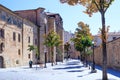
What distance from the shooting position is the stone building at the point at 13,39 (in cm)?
3944

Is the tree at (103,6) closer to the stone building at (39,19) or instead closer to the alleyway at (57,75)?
the alleyway at (57,75)

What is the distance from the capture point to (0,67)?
38656mm

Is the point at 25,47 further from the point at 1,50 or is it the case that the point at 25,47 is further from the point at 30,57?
the point at 1,50

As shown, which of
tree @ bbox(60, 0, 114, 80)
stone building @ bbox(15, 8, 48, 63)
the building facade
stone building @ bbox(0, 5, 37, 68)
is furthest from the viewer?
stone building @ bbox(15, 8, 48, 63)

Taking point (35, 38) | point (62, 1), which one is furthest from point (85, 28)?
point (62, 1)

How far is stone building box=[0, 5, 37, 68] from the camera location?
39438mm

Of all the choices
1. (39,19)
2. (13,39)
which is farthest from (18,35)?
(39,19)

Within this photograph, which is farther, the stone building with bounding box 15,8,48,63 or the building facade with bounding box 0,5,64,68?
the stone building with bounding box 15,8,48,63

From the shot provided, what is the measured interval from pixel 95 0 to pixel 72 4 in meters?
1.64

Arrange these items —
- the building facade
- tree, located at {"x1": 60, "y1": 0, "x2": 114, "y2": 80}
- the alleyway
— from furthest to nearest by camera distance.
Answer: the building facade
the alleyway
tree, located at {"x1": 60, "y1": 0, "x2": 114, "y2": 80}

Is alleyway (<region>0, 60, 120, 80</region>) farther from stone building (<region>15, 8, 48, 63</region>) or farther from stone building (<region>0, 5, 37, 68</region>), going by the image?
stone building (<region>15, 8, 48, 63</region>)

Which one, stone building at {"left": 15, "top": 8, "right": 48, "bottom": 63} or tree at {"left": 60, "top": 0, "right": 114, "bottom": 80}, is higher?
stone building at {"left": 15, "top": 8, "right": 48, "bottom": 63}

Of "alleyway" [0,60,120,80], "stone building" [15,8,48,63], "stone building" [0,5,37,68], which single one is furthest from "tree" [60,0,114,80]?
"stone building" [15,8,48,63]

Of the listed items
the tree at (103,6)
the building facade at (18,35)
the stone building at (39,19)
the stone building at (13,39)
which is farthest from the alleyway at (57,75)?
the stone building at (39,19)
